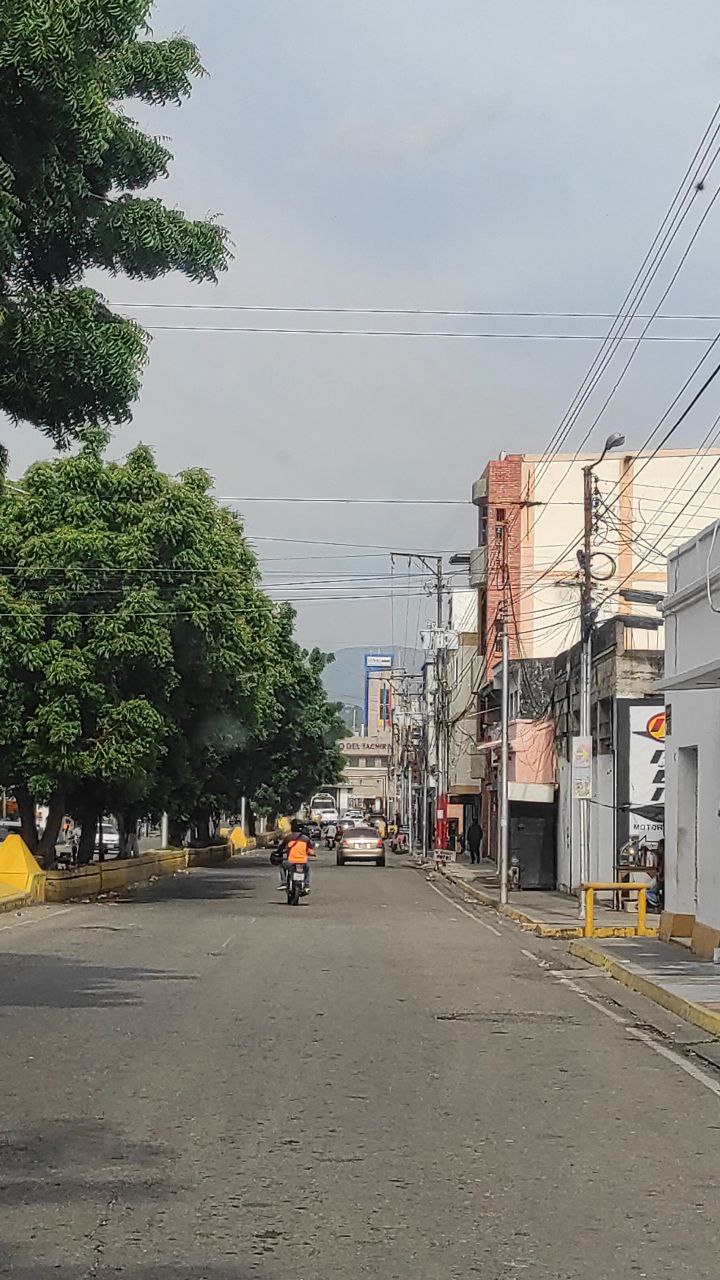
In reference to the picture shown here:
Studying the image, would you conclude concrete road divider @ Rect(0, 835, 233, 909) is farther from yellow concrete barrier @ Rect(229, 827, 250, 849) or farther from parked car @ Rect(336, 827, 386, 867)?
yellow concrete barrier @ Rect(229, 827, 250, 849)

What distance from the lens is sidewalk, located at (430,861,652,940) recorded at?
26422 millimetres

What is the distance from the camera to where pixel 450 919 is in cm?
2964

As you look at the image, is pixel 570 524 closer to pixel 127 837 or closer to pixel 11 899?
pixel 127 837

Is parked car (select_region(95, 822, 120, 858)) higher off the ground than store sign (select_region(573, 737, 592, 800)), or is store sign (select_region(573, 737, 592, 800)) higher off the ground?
store sign (select_region(573, 737, 592, 800))

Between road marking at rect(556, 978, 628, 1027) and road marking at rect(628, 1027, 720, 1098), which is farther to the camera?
road marking at rect(556, 978, 628, 1027)

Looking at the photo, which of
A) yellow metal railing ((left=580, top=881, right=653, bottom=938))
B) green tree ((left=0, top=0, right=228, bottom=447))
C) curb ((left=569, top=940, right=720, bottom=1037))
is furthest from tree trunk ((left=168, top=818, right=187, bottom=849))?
green tree ((left=0, top=0, right=228, bottom=447))

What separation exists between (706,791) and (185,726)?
59.0ft

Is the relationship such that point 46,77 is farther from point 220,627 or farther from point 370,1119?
point 220,627

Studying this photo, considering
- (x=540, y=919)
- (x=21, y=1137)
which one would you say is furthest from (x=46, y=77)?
(x=540, y=919)

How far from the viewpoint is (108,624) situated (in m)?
32.9

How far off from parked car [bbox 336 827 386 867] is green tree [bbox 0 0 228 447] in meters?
49.6

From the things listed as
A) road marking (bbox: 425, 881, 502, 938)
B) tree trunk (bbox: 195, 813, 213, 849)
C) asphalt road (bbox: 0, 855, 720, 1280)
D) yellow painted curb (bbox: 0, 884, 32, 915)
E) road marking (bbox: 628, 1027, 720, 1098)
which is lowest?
road marking (bbox: 425, 881, 502, 938)

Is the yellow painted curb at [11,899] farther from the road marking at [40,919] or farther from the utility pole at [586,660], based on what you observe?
the utility pole at [586,660]

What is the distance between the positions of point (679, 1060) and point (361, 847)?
158ft
